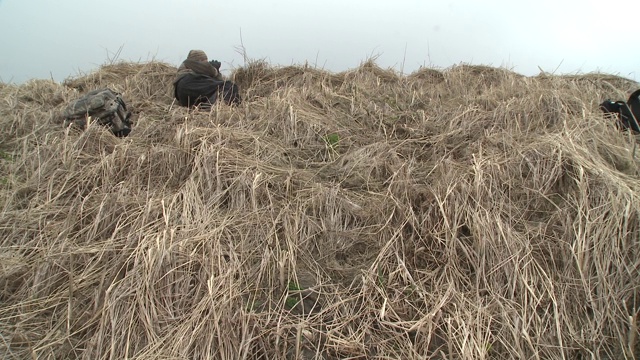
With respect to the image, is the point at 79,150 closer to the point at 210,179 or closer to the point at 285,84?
the point at 210,179

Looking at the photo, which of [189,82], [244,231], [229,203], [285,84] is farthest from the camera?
[285,84]

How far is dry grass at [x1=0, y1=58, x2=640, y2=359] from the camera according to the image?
5.96 ft

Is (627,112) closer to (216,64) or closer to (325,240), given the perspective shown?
(325,240)

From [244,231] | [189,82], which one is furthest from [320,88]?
[244,231]

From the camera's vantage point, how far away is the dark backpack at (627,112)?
119 inches

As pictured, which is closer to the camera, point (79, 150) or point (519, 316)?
point (519, 316)

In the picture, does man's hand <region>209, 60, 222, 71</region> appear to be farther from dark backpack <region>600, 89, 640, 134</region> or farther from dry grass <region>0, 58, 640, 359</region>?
dark backpack <region>600, 89, 640, 134</region>

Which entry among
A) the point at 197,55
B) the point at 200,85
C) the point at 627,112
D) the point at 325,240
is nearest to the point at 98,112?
the point at 200,85

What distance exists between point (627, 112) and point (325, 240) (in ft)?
8.52

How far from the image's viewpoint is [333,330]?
184 cm

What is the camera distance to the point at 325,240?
7.72 feet

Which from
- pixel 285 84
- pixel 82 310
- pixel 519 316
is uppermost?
pixel 285 84

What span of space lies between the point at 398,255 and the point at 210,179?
4.13ft

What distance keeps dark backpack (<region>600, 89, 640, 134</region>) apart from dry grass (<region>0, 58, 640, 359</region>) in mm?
138
